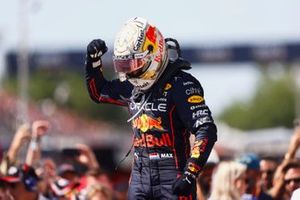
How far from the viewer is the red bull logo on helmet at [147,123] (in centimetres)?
1002

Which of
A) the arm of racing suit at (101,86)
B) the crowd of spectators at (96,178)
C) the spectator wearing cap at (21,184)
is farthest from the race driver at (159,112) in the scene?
the spectator wearing cap at (21,184)

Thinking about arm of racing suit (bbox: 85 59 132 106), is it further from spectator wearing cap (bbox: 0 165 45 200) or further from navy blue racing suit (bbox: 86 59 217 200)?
spectator wearing cap (bbox: 0 165 45 200)

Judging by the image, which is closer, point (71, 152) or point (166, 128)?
point (166, 128)

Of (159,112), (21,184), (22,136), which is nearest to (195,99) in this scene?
(159,112)

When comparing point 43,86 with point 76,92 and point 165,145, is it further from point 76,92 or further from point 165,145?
point 165,145

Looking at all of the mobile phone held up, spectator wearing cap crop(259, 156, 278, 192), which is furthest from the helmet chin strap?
spectator wearing cap crop(259, 156, 278, 192)

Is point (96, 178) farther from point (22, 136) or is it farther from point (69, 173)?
point (22, 136)

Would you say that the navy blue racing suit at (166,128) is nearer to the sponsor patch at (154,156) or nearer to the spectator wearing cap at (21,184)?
the sponsor patch at (154,156)

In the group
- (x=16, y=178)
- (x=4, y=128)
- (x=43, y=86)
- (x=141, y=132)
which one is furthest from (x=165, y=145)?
(x=43, y=86)

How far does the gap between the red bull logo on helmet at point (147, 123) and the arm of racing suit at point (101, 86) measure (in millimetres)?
396

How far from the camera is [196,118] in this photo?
9.83 meters

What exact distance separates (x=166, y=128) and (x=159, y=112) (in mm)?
126

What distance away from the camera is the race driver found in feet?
32.3

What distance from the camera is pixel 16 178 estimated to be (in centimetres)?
1242
